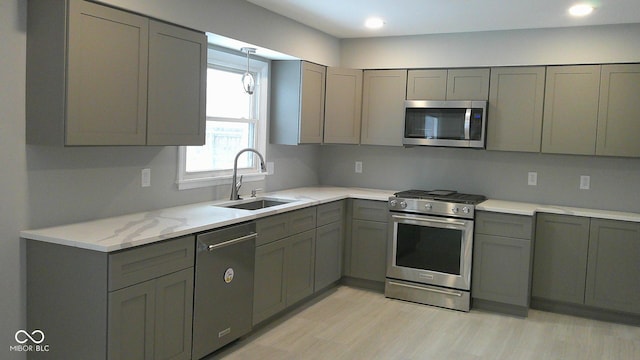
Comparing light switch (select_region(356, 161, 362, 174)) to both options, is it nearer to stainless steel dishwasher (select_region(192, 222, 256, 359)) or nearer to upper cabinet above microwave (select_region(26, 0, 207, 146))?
stainless steel dishwasher (select_region(192, 222, 256, 359))

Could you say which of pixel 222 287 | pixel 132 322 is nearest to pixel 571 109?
pixel 222 287

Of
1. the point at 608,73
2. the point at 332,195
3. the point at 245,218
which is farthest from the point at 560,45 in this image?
the point at 245,218

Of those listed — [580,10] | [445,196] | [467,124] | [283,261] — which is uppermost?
[580,10]

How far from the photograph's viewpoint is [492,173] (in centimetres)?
494

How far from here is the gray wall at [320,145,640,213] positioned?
4.49 metres

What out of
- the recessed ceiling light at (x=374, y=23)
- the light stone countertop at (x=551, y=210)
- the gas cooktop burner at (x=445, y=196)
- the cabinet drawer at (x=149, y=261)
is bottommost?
the cabinet drawer at (x=149, y=261)

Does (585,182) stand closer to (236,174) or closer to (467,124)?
(467,124)

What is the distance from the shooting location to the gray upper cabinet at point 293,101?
470cm

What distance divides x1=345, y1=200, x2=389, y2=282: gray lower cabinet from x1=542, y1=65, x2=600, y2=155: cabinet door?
154 cm

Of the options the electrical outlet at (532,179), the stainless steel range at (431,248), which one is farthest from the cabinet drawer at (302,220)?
the electrical outlet at (532,179)

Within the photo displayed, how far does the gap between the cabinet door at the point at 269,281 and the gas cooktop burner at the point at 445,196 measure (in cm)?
135

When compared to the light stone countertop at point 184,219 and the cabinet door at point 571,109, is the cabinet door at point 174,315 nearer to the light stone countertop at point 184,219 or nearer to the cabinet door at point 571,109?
the light stone countertop at point 184,219

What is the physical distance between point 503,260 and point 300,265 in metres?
1.67

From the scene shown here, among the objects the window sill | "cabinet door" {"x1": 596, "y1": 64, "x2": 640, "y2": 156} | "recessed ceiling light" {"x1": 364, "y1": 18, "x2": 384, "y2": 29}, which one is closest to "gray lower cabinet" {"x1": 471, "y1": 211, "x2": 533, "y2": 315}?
"cabinet door" {"x1": 596, "y1": 64, "x2": 640, "y2": 156}
